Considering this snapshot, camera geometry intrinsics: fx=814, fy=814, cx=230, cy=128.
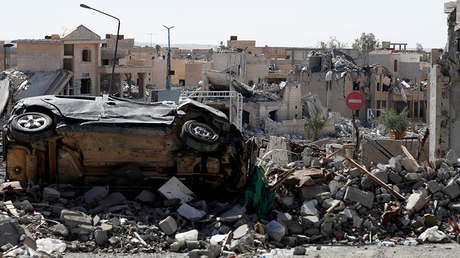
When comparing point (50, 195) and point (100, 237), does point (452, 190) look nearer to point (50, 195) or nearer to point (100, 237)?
point (100, 237)

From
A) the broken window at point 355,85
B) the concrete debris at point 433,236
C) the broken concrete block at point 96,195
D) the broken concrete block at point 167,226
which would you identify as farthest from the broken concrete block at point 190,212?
the broken window at point 355,85

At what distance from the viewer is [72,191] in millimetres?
13906

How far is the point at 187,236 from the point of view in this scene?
1252 cm

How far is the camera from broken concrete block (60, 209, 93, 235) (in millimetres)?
12477

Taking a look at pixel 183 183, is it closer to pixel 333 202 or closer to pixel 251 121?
pixel 333 202

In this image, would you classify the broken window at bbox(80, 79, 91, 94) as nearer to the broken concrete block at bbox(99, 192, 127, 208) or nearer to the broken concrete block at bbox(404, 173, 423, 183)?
the broken concrete block at bbox(99, 192, 127, 208)

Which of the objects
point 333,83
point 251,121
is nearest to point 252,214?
point 251,121

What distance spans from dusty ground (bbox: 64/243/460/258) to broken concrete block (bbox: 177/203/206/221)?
3.86ft

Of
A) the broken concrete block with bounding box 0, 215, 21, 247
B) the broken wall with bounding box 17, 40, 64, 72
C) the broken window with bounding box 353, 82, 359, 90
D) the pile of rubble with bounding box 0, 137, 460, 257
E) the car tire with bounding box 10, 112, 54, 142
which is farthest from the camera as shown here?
the broken window with bounding box 353, 82, 359, 90

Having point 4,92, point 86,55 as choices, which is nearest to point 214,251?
point 4,92

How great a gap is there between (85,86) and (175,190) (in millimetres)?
30727

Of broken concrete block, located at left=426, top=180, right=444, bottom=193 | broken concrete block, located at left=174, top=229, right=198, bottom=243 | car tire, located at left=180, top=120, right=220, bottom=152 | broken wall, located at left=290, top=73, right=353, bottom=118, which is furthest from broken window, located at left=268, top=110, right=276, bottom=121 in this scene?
broken concrete block, located at left=174, top=229, right=198, bottom=243

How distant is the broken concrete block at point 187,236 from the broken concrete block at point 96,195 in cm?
A: 178

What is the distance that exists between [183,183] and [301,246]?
2.56 meters
